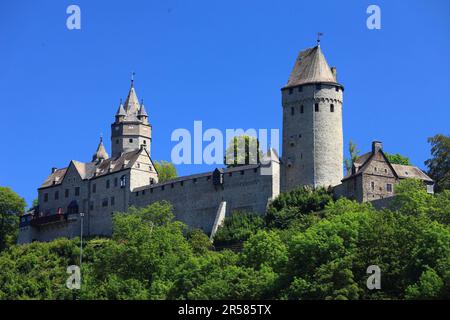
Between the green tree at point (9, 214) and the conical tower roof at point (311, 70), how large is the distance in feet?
102

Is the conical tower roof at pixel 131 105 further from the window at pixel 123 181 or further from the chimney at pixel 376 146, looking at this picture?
the chimney at pixel 376 146

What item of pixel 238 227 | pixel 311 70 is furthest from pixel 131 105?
pixel 238 227

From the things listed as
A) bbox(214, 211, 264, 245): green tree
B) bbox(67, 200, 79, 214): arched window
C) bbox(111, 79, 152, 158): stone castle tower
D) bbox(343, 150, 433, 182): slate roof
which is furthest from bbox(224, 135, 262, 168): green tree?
bbox(343, 150, 433, 182): slate roof

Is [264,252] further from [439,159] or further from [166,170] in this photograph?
[166,170]

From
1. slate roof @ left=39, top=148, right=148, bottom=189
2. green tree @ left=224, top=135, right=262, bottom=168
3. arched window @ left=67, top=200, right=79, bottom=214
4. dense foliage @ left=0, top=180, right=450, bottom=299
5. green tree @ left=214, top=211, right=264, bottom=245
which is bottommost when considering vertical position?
dense foliage @ left=0, top=180, right=450, bottom=299

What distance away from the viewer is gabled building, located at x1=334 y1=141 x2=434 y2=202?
93.8 meters

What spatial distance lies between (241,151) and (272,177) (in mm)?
20038

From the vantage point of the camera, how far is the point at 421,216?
78.4m

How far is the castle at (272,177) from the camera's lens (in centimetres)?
9631

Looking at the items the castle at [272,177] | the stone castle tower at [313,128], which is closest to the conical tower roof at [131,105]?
the castle at [272,177]

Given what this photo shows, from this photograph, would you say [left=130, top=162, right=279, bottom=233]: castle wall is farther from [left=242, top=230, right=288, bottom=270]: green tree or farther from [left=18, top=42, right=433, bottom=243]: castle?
[left=242, top=230, right=288, bottom=270]: green tree

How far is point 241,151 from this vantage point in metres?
117

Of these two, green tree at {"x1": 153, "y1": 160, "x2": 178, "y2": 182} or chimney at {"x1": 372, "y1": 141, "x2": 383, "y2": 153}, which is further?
green tree at {"x1": 153, "y1": 160, "x2": 178, "y2": 182}

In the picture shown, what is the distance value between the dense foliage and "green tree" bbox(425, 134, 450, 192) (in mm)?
12223
